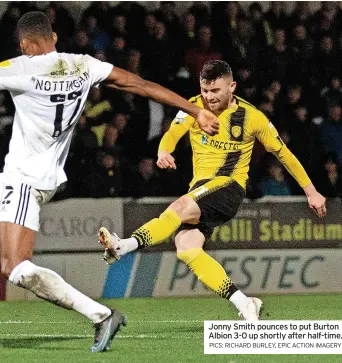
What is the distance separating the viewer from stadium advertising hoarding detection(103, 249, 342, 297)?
14195 mm

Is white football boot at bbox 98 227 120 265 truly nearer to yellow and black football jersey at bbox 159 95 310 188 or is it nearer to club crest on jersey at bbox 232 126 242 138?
yellow and black football jersey at bbox 159 95 310 188

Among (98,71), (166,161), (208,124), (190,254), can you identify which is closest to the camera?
(208,124)

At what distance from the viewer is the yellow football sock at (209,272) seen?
9.41 meters

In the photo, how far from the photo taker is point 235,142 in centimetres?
996

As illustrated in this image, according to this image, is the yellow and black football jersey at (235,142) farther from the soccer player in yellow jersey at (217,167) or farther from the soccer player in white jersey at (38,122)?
the soccer player in white jersey at (38,122)

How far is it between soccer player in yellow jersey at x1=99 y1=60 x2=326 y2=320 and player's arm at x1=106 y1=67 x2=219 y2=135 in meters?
1.37

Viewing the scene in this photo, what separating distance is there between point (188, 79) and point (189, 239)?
5.85m

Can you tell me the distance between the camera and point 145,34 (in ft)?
51.2

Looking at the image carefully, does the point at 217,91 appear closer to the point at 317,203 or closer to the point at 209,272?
the point at 317,203

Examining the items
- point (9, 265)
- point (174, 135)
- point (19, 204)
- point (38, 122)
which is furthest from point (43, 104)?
point (174, 135)

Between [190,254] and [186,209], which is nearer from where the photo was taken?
[186,209]

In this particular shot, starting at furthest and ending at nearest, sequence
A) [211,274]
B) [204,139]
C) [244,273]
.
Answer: [244,273], [204,139], [211,274]

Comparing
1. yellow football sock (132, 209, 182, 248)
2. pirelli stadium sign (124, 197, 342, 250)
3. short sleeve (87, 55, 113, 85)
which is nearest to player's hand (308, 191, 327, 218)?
yellow football sock (132, 209, 182, 248)

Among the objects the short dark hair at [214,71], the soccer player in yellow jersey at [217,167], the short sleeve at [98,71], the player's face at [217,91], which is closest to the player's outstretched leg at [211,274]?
the soccer player in yellow jersey at [217,167]
